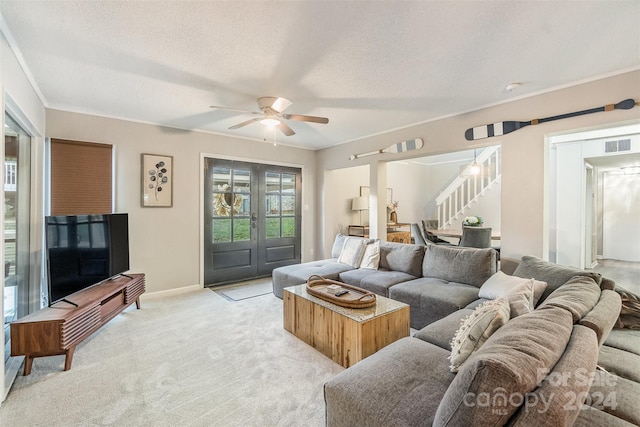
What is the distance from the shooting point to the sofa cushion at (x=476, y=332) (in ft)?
4.52

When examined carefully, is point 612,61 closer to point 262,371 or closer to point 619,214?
point 262,371

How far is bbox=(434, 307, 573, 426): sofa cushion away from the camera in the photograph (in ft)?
2.76

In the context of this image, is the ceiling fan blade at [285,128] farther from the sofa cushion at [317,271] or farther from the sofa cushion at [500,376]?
the sofa cushion at [500,376]

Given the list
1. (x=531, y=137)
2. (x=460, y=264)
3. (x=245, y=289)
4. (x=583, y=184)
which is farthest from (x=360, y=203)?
(x=583, y=184)

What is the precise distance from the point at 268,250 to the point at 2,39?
3962 mm

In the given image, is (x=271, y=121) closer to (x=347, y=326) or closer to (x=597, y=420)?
(x=347, y=326)

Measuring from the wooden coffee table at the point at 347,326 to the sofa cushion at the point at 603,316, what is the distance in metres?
1.23

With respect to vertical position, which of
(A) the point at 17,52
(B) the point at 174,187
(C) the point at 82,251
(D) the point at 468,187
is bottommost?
(C) the point at 82,251

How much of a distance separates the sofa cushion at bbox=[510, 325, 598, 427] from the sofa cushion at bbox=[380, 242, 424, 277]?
254 cm

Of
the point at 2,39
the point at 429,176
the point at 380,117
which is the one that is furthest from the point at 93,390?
the point at 429,176

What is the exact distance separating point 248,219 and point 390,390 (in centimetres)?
404

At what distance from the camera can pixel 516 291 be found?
1871 millimetres

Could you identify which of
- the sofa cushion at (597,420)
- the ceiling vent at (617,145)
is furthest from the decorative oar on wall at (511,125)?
the sofa cushion at (597,420)

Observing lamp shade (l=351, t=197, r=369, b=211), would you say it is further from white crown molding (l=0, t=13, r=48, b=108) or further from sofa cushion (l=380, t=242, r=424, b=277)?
white crown molding (l=0, t=13, r=48, b=108)
